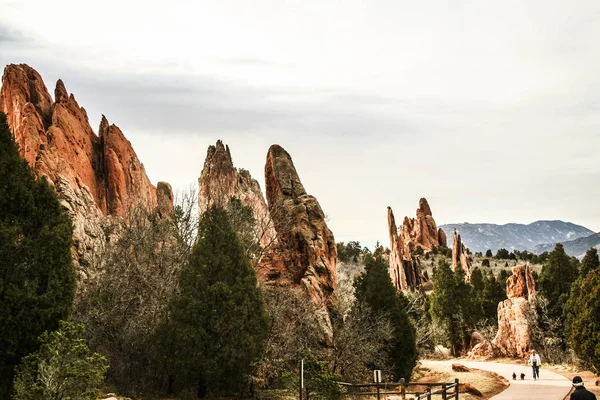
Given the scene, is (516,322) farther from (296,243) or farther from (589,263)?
(296,243)

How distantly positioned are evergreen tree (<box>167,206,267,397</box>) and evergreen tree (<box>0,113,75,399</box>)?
18.2ft

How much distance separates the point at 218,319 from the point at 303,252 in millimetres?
9482

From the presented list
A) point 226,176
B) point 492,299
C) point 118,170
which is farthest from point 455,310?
point 118,170

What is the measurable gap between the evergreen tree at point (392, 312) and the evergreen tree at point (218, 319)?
39.9ft

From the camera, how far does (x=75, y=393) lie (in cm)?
1327

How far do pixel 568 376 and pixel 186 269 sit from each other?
88.3 feet

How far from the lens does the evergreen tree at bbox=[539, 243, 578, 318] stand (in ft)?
157

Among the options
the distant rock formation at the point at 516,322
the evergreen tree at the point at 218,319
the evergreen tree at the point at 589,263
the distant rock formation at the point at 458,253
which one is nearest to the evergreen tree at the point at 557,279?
the distant rock formation at the point at 516,322

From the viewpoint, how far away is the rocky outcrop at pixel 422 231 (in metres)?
154

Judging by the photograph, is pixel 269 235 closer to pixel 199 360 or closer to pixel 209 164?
pixel 199 360

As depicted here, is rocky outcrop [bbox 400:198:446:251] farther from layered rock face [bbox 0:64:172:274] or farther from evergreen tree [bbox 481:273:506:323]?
layered rock face [bbox 0:64:172:274]

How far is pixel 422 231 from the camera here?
156000 millimetres

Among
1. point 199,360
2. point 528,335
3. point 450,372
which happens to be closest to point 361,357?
point 199,360

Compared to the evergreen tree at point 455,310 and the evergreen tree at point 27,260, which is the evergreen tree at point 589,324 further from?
the evergreen tree at point 27,260
